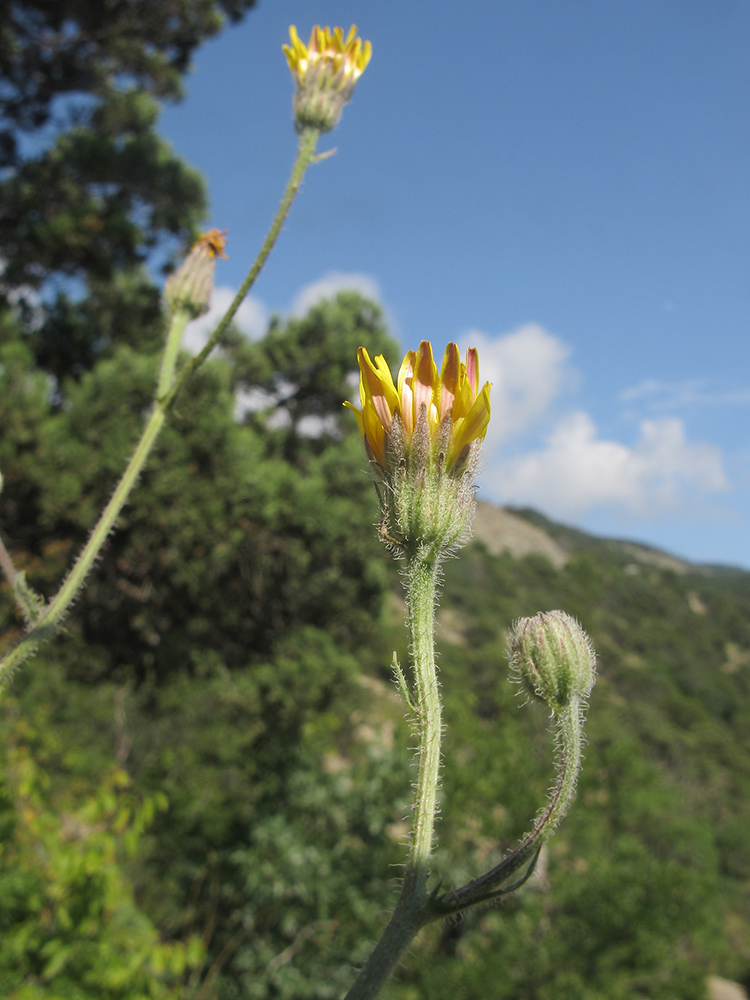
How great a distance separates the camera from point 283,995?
20.7 ft

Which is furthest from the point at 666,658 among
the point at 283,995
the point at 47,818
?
the point at 47,818

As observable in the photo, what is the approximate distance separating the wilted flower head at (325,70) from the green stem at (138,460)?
10 cm

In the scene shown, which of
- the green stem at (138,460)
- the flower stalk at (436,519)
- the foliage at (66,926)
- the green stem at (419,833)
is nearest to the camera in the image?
the green stem at (419,833)

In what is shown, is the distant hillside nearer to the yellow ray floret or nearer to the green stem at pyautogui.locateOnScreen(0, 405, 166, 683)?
the green stem at pyautogui.locateOnScreen(0, 405, 166, 683)

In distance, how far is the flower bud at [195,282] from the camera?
1579 millimetres

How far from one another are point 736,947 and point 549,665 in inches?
1232

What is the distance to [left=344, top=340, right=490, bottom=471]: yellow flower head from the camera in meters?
0.83

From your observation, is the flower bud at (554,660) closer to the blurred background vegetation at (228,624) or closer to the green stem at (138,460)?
the green stem at (138,460)

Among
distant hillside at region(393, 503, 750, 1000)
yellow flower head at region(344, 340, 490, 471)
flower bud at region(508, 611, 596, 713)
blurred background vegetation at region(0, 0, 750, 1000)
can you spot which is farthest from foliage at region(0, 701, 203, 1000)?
blurred background vegetation at region(0, 0, 750, 1000)

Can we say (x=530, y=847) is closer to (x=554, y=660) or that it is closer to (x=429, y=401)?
(x=554, y=660)

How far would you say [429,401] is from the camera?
2.81 ft

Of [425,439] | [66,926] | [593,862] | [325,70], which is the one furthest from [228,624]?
[425,439]

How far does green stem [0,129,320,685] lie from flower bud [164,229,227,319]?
0.61ft

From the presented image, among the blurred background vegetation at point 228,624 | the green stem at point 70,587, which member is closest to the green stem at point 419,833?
the green stem at point 70,587
